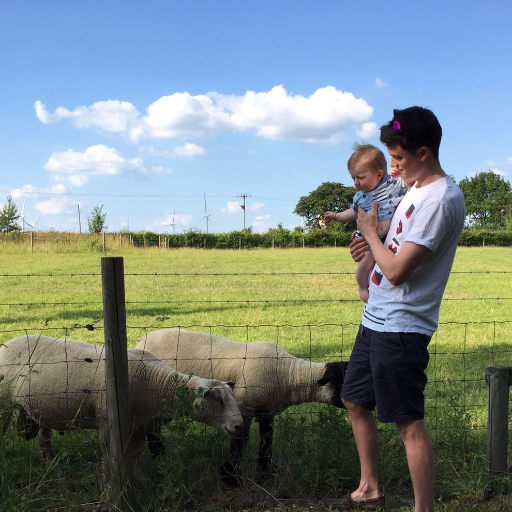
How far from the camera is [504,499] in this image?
3811 millimetres

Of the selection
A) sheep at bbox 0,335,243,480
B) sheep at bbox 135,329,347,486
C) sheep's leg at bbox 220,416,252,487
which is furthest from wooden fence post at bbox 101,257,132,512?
sheep at bbox 135,329,347,486

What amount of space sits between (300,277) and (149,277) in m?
6.53

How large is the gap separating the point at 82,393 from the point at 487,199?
119 m

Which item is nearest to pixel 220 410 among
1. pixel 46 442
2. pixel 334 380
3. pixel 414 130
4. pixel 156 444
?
pixel 156 444

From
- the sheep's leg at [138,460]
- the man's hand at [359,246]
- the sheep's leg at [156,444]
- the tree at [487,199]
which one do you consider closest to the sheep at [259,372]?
the sheep's leg at [156,444]

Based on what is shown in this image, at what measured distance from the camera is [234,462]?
4.27m

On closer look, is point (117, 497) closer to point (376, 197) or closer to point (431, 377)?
point (376, 197)

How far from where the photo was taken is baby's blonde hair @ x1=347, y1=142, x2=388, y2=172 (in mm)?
3705

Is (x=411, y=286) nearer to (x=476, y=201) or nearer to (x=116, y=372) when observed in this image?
(x=116, y=372)

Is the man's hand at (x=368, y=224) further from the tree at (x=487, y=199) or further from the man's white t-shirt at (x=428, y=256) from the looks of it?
the tree at (x=487, y=199)

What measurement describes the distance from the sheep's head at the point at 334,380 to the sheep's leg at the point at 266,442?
1.94ft

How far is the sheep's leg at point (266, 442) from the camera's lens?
426 centimetres

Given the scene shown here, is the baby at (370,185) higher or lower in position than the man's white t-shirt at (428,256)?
higher

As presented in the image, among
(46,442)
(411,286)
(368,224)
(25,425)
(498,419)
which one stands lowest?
(46,442)
